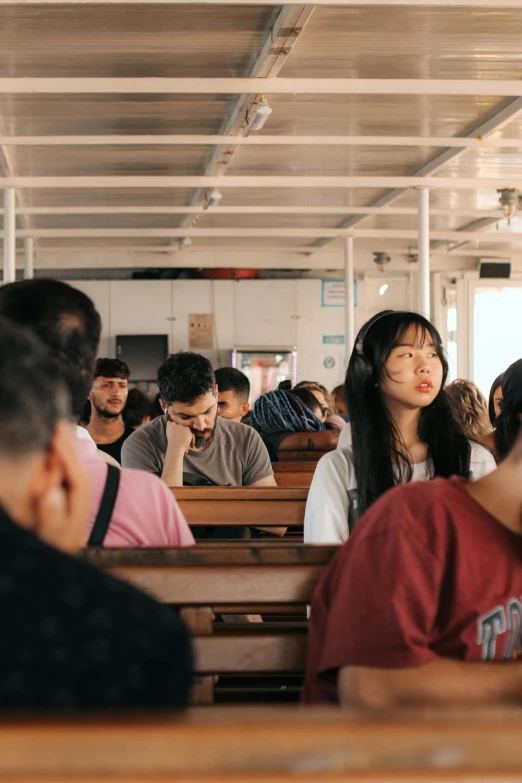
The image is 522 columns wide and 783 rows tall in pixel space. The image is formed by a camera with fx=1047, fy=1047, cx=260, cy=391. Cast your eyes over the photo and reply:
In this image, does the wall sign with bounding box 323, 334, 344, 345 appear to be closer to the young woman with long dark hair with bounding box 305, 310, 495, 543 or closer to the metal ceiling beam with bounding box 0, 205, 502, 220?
the metal ceiling beam with bounding box 0, 205, 502, 220

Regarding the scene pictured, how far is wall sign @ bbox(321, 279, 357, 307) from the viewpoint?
55.6 ft

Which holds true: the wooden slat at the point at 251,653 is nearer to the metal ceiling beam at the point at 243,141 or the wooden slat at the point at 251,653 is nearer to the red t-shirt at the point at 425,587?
the red t-shirt at the point at 425,587

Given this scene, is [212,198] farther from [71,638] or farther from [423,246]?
[71,638]

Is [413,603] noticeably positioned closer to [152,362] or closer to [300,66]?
[300,66]

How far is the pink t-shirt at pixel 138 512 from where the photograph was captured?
6.17ft

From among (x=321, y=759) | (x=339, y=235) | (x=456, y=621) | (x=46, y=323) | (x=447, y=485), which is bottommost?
(x=456, y=621)

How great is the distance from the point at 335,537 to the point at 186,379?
1.85 m

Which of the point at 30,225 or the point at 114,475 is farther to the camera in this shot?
the point at 30,225

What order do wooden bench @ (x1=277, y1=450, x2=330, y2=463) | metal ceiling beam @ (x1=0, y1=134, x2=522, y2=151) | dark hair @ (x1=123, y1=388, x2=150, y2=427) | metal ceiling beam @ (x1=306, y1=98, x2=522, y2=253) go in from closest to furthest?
wooden bench @ (x1=277, y1=450, x2=330, y2=463) < dark hair @ (x1=123, y1=388, x2=150, y2=427) < metal ceiling beam @ (x1=306, y1=98, x2=522, y2=253) < metal ceiling beam @ (x1=0, y1=134, x2=522, y2=151)

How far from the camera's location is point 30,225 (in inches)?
550

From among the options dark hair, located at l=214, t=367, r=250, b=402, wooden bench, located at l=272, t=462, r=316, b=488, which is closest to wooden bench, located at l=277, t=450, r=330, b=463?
dark hair, located at l=214, t=367, r=250, b=402

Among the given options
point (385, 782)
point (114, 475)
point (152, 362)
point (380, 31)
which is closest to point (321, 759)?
point (385, 782)

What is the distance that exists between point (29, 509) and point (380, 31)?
5.89m

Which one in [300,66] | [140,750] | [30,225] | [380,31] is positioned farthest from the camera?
[30,225]
